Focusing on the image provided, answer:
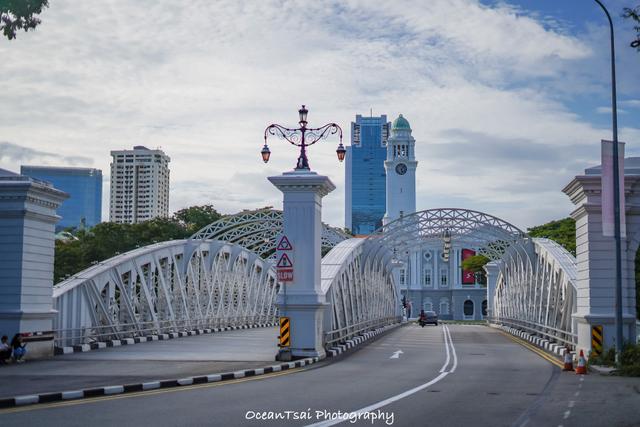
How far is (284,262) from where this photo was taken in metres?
25.7

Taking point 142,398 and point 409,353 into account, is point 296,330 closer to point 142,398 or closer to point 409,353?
point 409,353

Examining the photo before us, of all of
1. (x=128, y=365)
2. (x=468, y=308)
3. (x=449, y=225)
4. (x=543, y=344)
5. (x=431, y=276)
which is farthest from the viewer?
(x=431, y=276)

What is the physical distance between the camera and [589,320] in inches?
989

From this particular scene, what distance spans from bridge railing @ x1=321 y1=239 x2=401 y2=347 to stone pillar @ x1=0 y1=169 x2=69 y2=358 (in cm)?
901

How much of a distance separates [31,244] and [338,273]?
1183 cm

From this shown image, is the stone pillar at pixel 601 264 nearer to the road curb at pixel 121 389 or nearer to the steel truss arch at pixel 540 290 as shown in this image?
the steel truss arch at pixel 540 290

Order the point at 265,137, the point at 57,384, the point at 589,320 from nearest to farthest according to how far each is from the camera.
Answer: the point at 57,384
the point at 589,320
the point at 265,137

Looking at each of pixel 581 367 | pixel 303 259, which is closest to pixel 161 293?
pixel 303 259

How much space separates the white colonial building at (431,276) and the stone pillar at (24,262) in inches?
3836

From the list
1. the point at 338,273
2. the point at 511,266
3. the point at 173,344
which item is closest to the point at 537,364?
the point at 338,273

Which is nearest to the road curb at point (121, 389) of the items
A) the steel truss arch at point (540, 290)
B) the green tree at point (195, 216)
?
the steel truss arch at point (540, 290)

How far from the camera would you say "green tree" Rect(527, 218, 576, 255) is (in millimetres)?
67938

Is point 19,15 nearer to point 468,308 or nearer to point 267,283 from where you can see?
point 267,283

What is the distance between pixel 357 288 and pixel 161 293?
9217 mm
